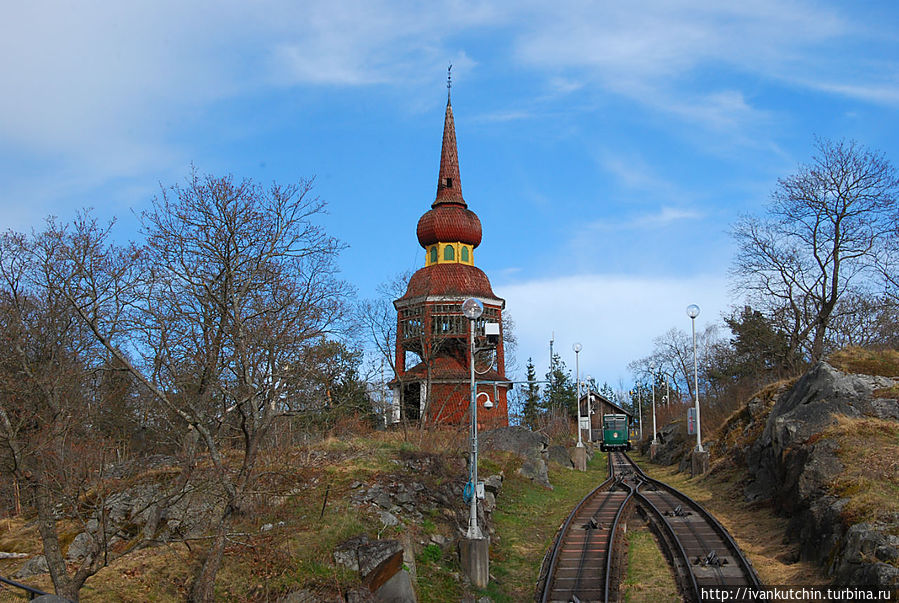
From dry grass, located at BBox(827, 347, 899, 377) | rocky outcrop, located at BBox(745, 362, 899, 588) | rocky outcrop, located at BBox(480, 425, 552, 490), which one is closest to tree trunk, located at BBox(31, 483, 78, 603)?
rocky outcrop, located at BBox(745, 362, 899, 588)

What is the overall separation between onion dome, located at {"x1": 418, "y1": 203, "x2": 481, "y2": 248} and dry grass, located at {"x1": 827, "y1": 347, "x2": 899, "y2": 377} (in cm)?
2903

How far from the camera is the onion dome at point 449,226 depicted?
5034 cm

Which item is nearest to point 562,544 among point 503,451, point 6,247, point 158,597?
point 158,597

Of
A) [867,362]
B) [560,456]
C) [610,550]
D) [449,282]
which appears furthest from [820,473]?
[449,282]

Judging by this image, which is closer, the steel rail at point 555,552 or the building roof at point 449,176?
the steel rail at point 555,552

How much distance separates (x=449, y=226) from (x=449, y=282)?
15.5 ft

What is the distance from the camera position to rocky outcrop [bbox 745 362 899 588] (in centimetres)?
1296

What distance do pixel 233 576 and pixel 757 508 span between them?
14.2 meters

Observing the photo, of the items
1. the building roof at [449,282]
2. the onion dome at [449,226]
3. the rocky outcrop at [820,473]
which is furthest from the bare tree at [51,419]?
the onion dome at [449,226]

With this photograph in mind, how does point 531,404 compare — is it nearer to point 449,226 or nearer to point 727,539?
point 449,226

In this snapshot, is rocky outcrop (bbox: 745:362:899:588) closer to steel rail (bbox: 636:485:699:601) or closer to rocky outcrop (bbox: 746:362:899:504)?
rocky outcrop (bbox: 746:362:899:504)

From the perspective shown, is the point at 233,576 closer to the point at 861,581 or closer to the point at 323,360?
the point at 323,360

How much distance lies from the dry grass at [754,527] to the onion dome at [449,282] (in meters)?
20.4

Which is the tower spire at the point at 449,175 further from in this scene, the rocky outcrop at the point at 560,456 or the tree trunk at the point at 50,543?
the tree trunk at the point at 50,543
